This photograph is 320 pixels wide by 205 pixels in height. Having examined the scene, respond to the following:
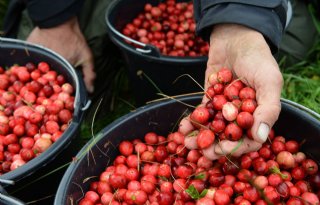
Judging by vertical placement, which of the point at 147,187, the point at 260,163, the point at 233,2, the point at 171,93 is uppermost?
the point at 233,2

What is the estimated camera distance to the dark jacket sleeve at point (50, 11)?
263cm

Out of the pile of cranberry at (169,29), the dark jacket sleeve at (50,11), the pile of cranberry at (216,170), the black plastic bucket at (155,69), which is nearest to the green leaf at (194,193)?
the pile of cranberry at (216,170)

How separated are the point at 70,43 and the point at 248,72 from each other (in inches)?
58.5

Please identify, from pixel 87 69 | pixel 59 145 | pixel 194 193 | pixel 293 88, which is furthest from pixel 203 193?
pixel 87 69

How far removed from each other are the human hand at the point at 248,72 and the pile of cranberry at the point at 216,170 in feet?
0.12

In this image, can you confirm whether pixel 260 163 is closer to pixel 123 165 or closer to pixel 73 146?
pixel 123 165

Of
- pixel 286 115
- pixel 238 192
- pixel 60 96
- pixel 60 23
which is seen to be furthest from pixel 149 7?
pixel 238 192

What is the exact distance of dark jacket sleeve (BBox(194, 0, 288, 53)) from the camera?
183 cm

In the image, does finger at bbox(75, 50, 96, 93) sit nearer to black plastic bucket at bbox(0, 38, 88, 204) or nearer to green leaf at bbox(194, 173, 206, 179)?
black plastic bucket at bbox(0, 38, 88, 204)

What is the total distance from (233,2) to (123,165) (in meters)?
0.89

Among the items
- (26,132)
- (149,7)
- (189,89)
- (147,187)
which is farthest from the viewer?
(149,7)

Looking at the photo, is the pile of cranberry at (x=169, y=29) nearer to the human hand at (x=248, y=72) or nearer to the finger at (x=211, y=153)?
the human hand at (x=248, y=72)

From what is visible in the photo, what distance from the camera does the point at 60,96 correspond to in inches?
90.7

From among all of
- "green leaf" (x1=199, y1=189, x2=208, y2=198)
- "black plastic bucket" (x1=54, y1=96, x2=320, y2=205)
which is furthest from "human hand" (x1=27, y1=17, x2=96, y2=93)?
"green leaf" (x1=199, y1=189, x2=208, y2=198)
